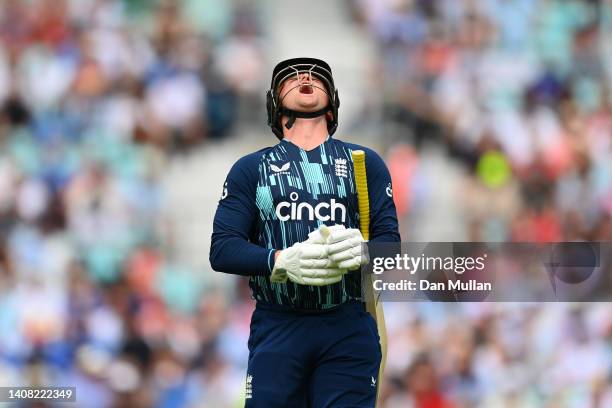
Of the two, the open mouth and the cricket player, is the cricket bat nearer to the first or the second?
the cricket player

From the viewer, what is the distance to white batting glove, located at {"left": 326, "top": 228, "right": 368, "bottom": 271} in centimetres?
369

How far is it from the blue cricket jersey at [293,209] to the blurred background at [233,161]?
413 centimetres

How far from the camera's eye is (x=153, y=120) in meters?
9.23

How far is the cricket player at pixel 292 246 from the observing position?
13.0ft

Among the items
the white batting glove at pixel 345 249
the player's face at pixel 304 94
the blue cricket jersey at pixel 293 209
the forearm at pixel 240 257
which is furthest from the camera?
the player's face at pixel 304 94

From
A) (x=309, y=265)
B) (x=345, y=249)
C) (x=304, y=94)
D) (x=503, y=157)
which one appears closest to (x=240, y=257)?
(x=309, y=265)

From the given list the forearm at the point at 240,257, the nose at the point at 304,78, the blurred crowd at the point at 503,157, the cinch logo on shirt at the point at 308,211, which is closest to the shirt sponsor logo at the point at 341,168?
the cinch logo on shirt at the point at 308,211

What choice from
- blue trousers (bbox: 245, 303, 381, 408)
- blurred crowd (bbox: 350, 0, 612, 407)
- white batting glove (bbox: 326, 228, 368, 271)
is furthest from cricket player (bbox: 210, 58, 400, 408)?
blurred crowd (bbox: 350, 0, 612, 407)

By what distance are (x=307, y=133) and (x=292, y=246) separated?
57cm

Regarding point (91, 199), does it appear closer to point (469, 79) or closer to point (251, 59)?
point (251, 59)

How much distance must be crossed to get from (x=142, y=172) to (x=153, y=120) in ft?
1.52

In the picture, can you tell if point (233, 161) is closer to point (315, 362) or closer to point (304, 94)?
point (304, 94)

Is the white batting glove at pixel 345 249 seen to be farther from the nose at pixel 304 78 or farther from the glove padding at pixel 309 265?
the nose at pixel 304 78

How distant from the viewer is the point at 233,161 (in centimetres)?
916
